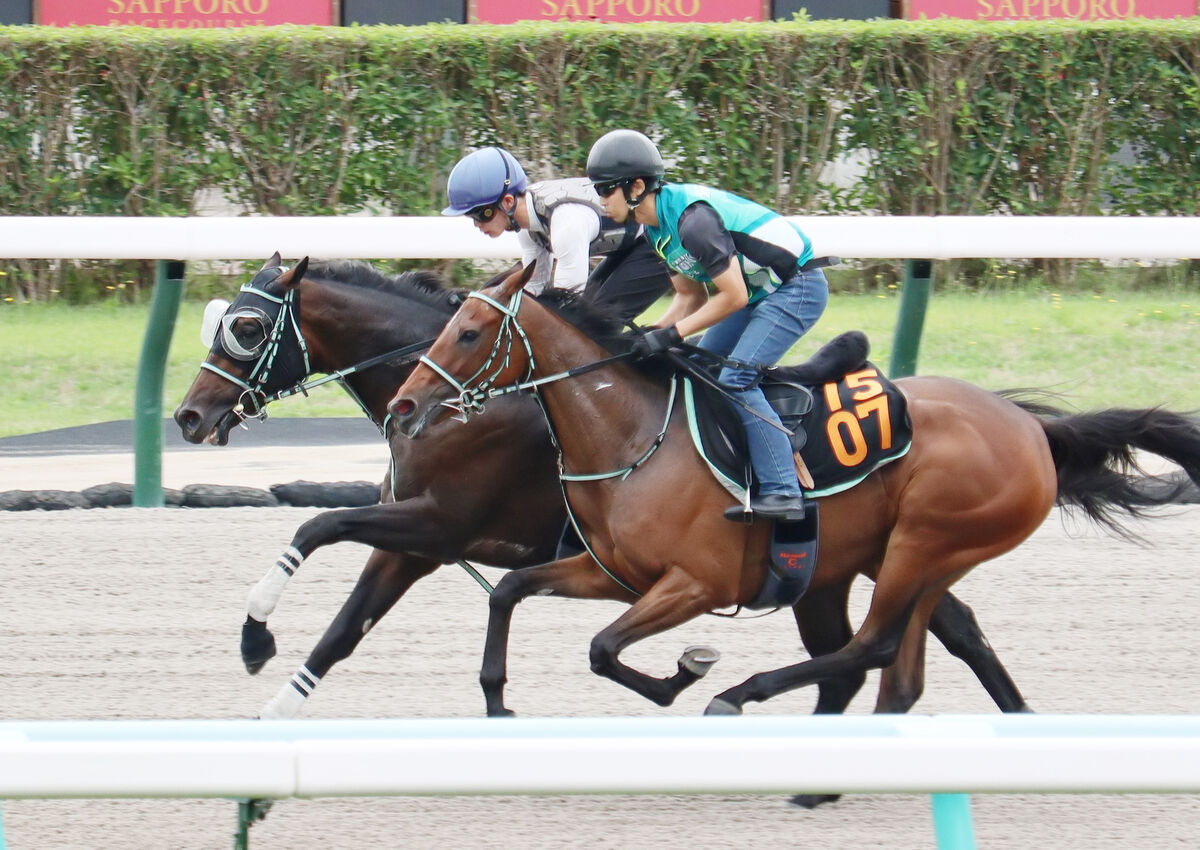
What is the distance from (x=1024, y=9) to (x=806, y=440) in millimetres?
8237

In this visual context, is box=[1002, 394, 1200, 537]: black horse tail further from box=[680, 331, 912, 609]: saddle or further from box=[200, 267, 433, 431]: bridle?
box=[200, 267, 433, 431]: bridle

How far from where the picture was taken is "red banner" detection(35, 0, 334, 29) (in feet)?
37.0

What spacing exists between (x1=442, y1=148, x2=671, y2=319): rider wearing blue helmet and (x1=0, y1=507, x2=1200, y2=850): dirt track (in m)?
1.15

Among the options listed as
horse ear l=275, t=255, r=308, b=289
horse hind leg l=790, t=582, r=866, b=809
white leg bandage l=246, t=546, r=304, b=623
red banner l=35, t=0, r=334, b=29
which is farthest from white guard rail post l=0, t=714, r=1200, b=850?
red banner l=35, t=0, r=334, b=29

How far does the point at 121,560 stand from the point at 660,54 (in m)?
4.97

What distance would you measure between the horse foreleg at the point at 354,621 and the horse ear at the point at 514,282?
2.88 ft

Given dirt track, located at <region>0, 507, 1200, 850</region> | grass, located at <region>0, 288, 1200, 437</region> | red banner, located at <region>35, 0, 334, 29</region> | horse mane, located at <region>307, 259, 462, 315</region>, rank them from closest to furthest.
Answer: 1. dirt track, located at <region>0, 507, 1200, 850</region>
2. horse mane, located at <region>307, 259, 462, 315</region>
3. grass, located at <region>0, 288, 1200, 437</region>
4. red banner, located at <region>35, 0, 334, 29</region>

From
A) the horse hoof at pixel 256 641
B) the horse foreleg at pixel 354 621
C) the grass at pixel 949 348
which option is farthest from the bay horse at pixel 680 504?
the grass at pixel 949 348

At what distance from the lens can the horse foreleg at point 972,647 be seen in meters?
4.33

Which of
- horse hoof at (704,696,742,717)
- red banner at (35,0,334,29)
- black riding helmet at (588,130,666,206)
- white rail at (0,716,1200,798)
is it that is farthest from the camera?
red banner at (35,0,334,29)

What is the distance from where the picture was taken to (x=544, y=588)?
414 centimetres

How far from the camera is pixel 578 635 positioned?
206 inches

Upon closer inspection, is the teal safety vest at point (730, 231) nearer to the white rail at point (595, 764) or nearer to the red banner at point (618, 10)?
the white rail at point (595, 764)

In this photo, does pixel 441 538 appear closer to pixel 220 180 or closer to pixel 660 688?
pixel 660 688
